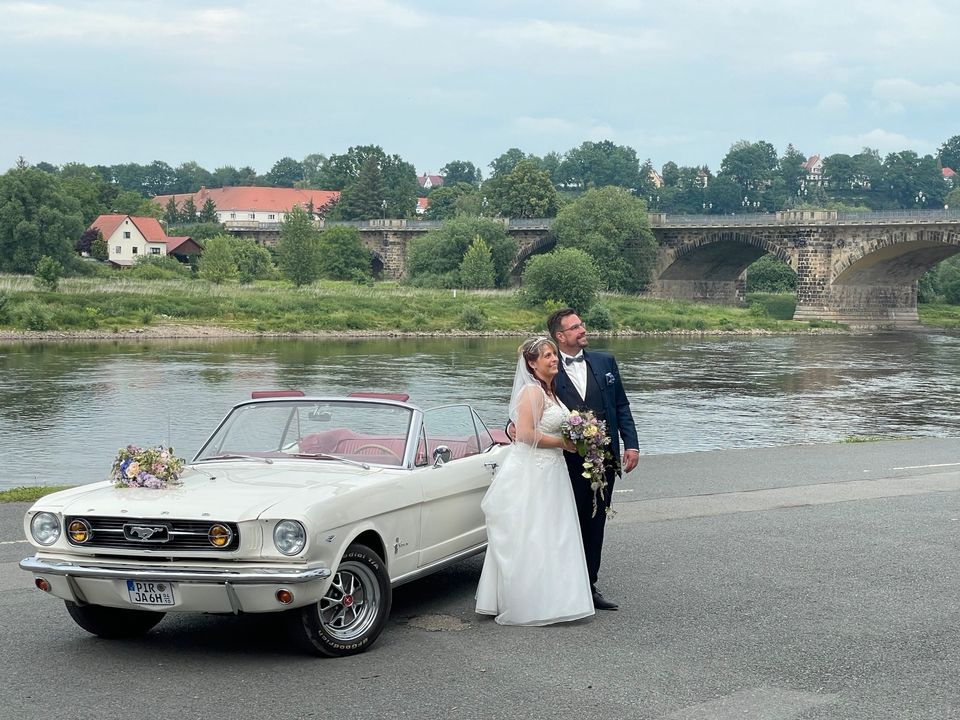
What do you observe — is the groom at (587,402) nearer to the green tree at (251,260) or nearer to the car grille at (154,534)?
the car grille at (154,534)

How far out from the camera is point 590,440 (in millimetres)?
8070

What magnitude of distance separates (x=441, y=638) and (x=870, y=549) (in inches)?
172

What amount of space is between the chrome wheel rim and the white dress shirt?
1.97 m

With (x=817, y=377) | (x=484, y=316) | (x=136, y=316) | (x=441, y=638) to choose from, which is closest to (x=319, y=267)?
(x=484, y=316)

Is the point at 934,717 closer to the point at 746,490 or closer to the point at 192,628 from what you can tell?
the point at 192,628

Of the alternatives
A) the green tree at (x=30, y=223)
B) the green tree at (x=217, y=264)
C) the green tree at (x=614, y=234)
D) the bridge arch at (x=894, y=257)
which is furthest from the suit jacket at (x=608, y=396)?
the green tree at (x=614, y=234)

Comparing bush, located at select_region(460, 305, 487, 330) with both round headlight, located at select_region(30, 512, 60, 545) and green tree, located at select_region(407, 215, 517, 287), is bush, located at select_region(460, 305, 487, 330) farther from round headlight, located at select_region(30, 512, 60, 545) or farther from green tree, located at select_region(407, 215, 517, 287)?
round headlight, located at select_region(30, 512, 60, 545)

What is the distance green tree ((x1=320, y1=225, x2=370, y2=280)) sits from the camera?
107812mm

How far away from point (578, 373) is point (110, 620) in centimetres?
330

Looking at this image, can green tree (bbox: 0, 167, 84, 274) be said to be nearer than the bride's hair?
No

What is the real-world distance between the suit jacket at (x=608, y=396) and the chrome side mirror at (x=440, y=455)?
816 millimetres

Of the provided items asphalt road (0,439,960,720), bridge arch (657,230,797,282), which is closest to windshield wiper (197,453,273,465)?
asphalt road (0,439,960,720)

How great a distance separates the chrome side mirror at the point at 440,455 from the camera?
8227 mm

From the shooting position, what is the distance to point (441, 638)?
25.0 feet
